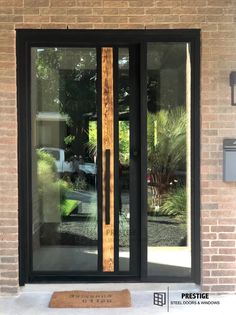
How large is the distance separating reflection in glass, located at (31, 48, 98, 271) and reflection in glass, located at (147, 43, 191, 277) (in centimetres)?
55

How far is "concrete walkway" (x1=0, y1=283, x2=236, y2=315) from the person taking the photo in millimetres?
4367

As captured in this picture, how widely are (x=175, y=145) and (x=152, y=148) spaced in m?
0.23

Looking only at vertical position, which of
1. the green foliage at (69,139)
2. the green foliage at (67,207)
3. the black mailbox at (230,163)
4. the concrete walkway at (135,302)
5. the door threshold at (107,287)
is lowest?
the concrete walkway at (135,302)

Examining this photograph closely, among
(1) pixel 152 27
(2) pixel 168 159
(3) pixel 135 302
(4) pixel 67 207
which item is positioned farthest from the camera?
(4) pixel 67 207

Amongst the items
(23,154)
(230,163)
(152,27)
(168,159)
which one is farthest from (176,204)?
(152,27)

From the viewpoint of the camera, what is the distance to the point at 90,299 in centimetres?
459

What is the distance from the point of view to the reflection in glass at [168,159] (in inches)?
193

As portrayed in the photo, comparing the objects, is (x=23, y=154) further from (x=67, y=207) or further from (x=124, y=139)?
(x=124, y=139)

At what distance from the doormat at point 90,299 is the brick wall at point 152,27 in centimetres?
47

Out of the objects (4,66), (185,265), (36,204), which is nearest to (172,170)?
(185,265)

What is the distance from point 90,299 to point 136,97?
1.91 metres

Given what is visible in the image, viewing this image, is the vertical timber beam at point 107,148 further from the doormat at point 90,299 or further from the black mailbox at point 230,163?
the black mailbox at point 230,163

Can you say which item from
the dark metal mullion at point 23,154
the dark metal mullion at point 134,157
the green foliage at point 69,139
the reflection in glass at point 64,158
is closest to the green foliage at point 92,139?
the reflection in glass at point 64,158

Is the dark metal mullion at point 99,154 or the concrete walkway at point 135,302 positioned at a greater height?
the dark metal mullion at point 99,154
